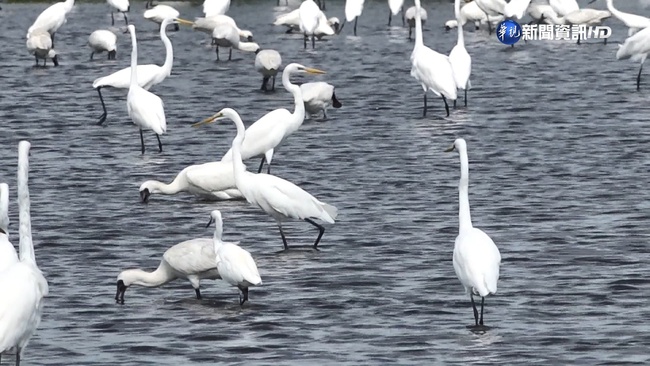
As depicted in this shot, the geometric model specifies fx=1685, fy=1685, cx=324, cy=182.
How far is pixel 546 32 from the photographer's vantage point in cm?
4025

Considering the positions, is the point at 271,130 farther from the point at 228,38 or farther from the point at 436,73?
the point at 228,38

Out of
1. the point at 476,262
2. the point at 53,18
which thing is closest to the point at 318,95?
the point at 53,18

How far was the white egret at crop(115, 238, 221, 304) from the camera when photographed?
13180 mm

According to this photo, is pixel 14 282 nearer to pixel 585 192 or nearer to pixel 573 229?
pixel 573 229

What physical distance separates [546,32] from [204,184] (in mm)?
23379

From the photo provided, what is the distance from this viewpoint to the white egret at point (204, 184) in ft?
59.3

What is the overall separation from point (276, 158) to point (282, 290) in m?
8.43

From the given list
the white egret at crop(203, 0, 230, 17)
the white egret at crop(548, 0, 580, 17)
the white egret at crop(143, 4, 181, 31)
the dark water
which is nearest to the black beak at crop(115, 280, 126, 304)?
the dark water

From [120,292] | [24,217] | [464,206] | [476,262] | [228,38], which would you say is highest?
[24,217]

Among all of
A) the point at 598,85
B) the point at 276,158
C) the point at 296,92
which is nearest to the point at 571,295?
the point at 296,92

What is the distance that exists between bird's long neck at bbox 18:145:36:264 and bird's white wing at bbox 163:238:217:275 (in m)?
2.24

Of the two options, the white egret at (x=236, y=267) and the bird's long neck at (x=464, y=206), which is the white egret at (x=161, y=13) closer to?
the white egret at (x=236, y=267)

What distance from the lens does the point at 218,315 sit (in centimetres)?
1293

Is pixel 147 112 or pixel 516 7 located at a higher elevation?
pixel 147 112
